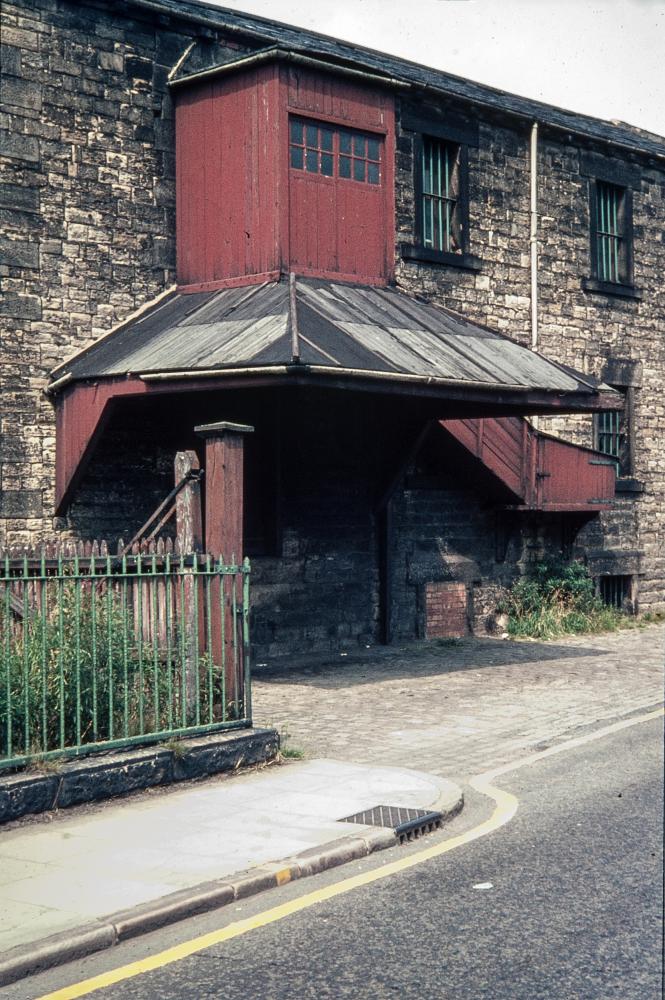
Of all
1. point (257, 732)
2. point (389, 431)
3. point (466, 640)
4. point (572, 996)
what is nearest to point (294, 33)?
point (389, 431)

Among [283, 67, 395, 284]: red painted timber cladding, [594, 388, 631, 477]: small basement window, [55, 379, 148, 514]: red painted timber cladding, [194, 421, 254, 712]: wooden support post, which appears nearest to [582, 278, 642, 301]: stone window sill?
[594, 388, 631, 477]: small basement window

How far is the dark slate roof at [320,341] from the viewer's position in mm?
12703

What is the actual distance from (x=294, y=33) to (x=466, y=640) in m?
9.60

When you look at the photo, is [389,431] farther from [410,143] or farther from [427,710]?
[427,710]

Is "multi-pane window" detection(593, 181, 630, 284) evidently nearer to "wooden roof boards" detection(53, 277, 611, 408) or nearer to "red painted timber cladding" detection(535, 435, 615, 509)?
"red painted timber cladding" detection(535, 435, 615, 509)

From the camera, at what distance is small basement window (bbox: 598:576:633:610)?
2195 centimetres

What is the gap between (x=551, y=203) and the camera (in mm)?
20750

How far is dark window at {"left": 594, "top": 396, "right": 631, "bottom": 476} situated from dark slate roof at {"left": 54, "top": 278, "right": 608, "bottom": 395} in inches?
246

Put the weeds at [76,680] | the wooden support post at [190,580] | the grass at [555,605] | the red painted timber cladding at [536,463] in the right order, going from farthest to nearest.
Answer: the grass at [555,605], the red painted timber cladding at [536,463], the wooden support post at [190,580], the weeds at [76,680]

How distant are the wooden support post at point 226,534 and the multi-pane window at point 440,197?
30.8 ft

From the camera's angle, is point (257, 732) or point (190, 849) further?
point (257, 732)

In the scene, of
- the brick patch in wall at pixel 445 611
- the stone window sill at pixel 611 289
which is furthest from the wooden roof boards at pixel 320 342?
the stone window sill at pixel 611 289

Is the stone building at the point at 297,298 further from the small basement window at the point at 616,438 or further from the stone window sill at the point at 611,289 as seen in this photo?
the small basement window at the point at 616,438

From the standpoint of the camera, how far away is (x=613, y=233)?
72.9 ft
